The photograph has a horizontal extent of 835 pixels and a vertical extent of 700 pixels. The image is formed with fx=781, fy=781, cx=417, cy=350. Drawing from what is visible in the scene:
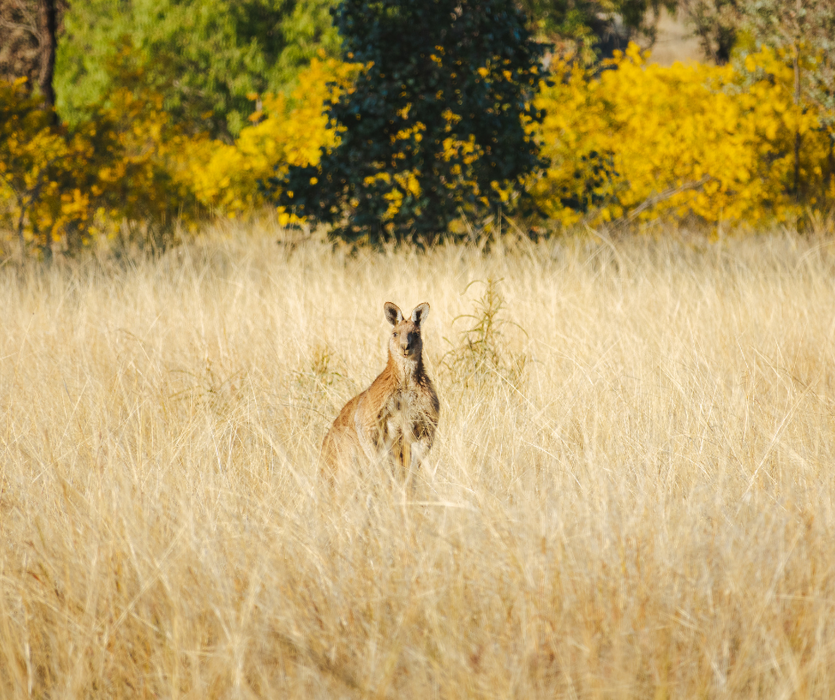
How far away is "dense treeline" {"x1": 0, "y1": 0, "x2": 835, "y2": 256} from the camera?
288 inches

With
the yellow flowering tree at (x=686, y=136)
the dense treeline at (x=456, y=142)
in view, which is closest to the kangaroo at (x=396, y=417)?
the dense treeline at (x=456, y=142)

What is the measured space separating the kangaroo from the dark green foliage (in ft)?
15.2

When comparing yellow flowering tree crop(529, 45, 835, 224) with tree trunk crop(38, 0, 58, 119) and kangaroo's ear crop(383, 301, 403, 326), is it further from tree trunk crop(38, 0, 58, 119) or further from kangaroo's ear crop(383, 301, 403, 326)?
tree trunk crop(38, 0, 58, 119)

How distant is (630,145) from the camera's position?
10.3m

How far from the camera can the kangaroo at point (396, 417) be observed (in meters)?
2.96

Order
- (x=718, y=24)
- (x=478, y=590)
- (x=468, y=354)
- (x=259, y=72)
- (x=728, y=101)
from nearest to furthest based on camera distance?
(x=478, y=590) → (x=468, y=354) → (x=728, y=101) → (x=718, y=24) → (x=259, y=72)

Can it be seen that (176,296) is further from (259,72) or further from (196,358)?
(259,72)

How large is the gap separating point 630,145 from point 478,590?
923 centimetres

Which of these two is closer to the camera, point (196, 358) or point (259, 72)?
point (196, 358)

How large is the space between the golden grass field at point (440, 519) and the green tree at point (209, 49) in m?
16.5

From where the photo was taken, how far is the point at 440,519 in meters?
2.37

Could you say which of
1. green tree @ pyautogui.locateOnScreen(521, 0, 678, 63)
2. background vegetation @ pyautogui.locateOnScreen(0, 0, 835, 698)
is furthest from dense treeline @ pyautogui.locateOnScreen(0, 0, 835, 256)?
green tree @ pyautogui.locateOnScreen(521, 0, 678, 63)

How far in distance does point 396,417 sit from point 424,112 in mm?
4921

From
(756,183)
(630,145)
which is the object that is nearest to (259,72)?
(630,145)
